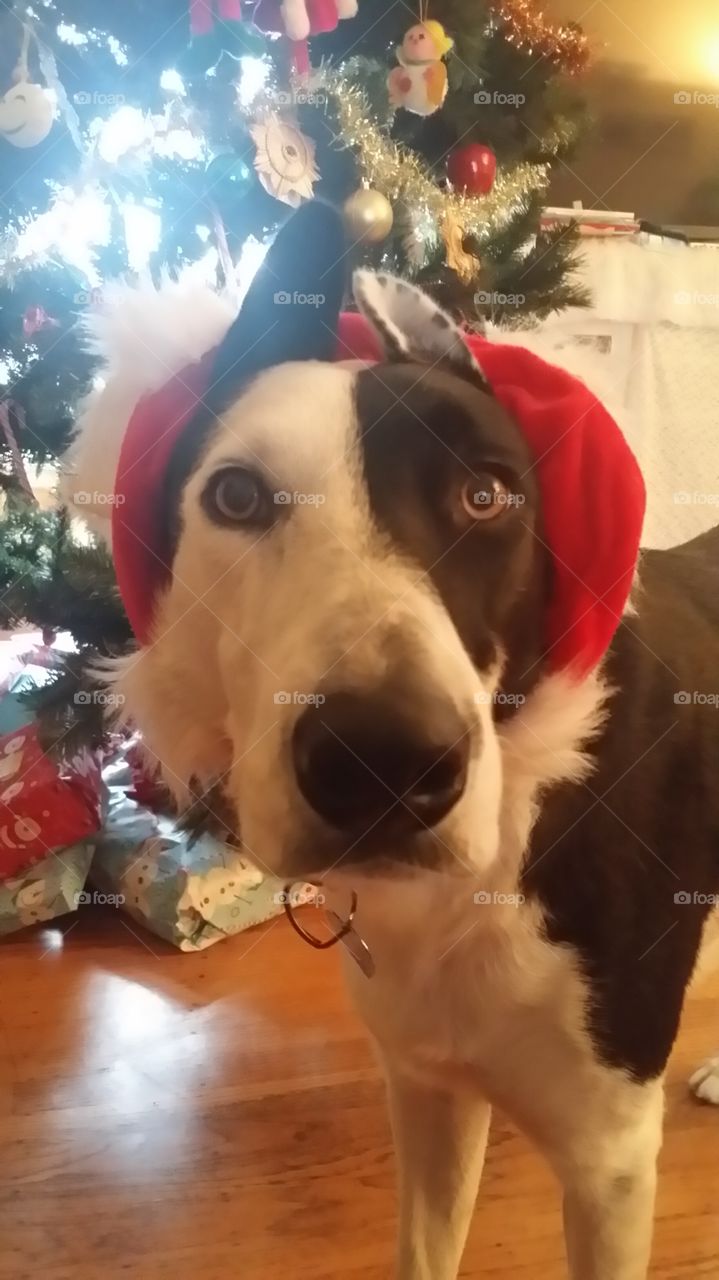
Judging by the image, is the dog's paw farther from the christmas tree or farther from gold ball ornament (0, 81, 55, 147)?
gold ball ornament (0, 81, 55, 147)

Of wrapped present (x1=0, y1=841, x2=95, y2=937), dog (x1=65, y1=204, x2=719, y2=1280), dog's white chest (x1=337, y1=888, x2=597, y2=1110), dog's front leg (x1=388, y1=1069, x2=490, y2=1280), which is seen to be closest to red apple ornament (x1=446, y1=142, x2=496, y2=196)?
dog (x1=65, y1=204, x2=719, y2=1280)

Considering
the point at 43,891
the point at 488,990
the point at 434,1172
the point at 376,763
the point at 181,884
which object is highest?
the point at 376,763

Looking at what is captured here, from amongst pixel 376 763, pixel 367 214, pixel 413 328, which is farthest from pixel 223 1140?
pixel 367 214

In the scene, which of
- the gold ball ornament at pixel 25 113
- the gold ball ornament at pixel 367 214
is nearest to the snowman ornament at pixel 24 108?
the gold ball ornament at pixel 25 113

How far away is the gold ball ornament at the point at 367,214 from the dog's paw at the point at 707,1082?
123 cm

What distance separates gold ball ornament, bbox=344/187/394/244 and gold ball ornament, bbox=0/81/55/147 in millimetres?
402

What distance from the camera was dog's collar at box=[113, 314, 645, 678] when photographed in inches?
25.5

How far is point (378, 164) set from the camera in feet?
4.47

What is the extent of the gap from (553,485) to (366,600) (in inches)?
6.8

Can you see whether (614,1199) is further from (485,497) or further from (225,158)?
(225,158)

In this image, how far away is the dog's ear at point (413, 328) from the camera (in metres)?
0.66

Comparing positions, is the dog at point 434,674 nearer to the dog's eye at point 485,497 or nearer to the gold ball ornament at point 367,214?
the dog's eye at point 485,497

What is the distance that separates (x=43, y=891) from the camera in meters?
1.75

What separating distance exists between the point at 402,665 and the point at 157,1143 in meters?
1.05
